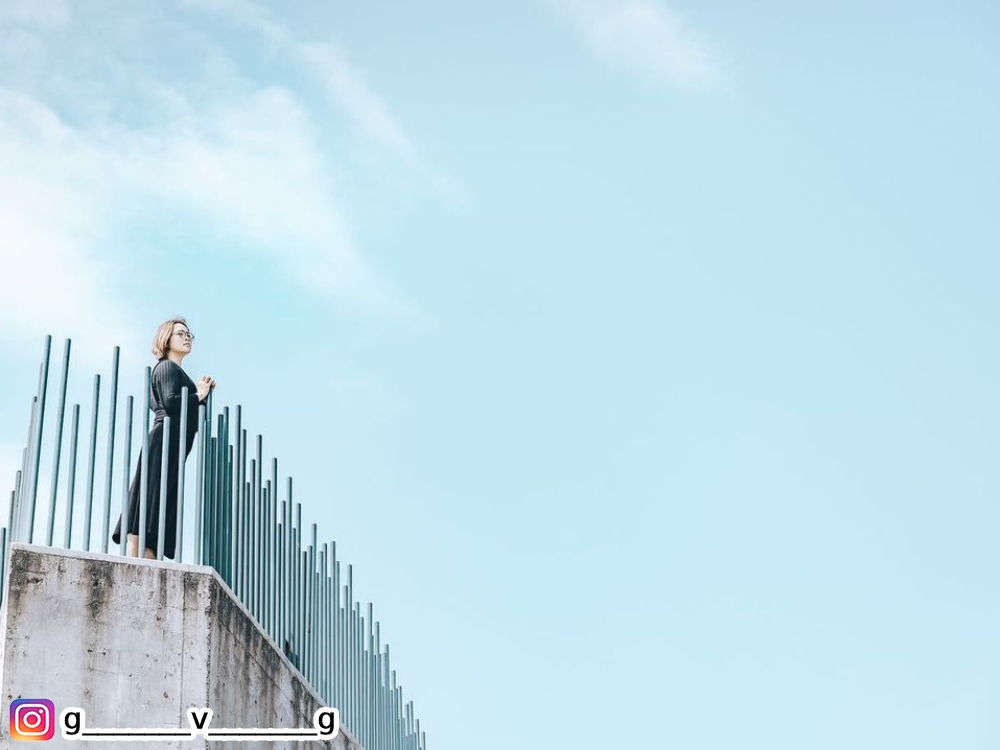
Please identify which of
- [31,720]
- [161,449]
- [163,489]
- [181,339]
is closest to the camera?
[31,720]

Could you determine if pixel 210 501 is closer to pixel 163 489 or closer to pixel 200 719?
pixel 163 489

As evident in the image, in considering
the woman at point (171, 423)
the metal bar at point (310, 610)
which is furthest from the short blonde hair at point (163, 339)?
the metal bar at point (310, 610)

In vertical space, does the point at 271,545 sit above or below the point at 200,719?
above

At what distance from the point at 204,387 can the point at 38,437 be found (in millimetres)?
1451

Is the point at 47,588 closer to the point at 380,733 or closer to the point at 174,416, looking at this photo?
the point at 174,416

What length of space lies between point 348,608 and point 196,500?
4.24m

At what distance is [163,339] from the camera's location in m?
12.5

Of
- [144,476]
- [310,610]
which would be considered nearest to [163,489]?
[144,476]

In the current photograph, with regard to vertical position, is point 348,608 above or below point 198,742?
above

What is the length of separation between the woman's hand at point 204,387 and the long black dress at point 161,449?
0.16 feet

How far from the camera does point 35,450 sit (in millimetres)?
11406

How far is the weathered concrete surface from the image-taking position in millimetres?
10352

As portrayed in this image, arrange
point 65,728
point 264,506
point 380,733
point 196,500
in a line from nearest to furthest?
point 65,728 → point 196,500 → point 264,506 → point 380,733

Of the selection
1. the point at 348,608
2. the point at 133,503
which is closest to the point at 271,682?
the point at 133,503
